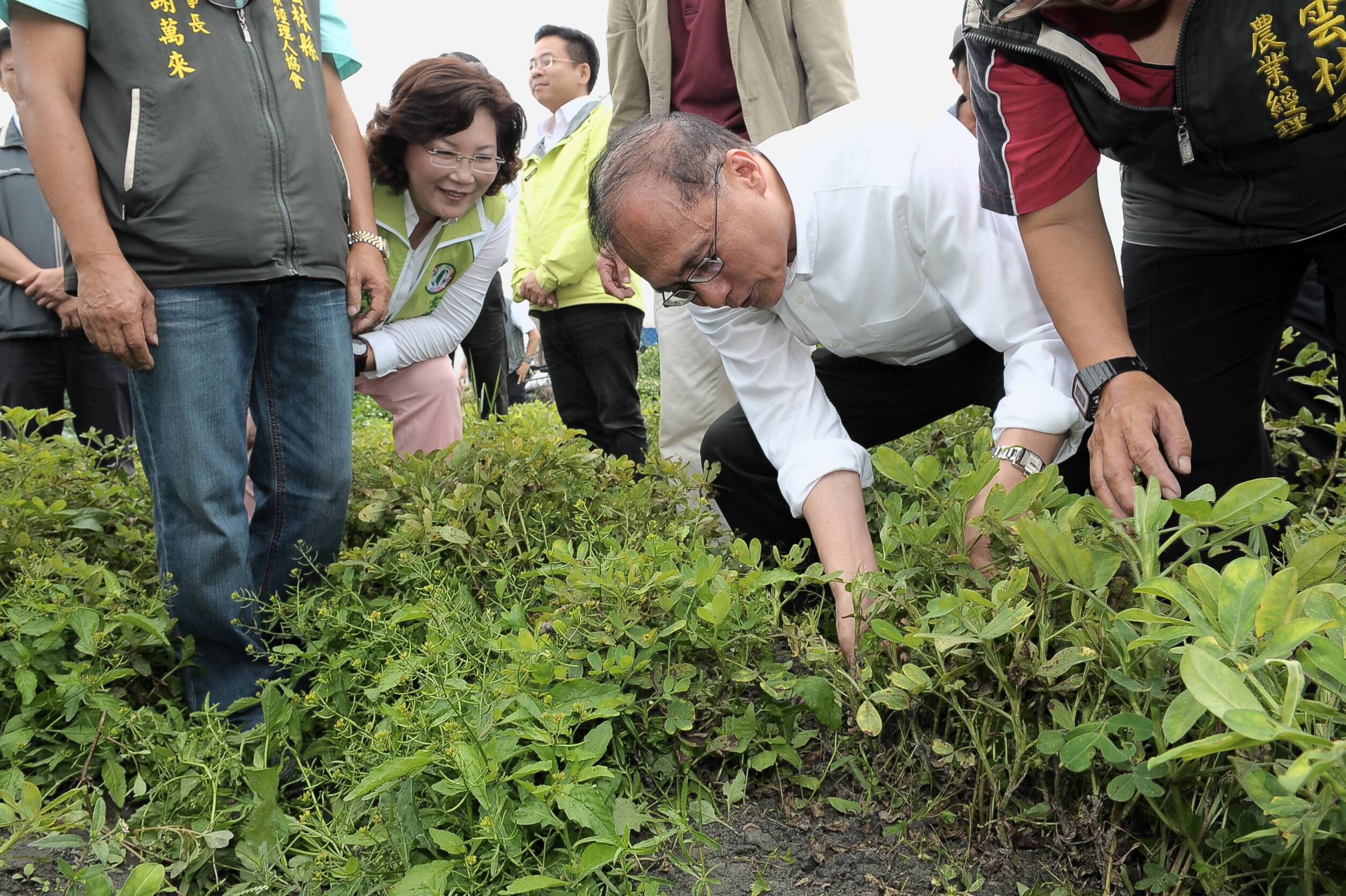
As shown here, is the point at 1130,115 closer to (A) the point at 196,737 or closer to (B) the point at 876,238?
(B) the point at 876,238

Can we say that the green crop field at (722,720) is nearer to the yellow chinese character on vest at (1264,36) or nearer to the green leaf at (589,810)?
the green leaf at (589,810)

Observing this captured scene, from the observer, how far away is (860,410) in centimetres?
275

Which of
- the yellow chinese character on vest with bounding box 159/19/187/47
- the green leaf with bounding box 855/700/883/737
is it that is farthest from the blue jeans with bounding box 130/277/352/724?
the green leaf with bounding box 855/700/883/737

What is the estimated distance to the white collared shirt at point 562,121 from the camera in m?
4.25

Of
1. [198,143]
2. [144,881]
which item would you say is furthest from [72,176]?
[144,881]

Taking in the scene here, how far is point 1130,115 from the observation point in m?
1.85

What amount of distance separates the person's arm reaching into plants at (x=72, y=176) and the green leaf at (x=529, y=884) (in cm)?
144

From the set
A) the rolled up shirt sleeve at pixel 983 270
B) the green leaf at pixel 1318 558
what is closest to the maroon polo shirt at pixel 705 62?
the rolled up shirt sleeve at pixel 983 270

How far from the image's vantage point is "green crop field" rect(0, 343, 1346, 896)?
119 centimetres

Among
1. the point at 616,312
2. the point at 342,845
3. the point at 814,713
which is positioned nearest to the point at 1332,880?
the point at 814,713

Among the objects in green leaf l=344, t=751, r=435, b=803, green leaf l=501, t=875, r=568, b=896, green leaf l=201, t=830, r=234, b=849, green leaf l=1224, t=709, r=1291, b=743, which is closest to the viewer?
green leaf l=1224, t=709, r=1291, b=743

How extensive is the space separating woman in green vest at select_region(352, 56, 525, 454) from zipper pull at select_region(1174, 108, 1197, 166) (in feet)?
6.87

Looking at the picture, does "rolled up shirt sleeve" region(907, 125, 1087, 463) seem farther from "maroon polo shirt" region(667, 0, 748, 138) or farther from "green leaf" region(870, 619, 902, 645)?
"maroon polo shirt" region(667, 0, 748, 138)

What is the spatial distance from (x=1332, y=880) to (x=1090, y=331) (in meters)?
0.94
